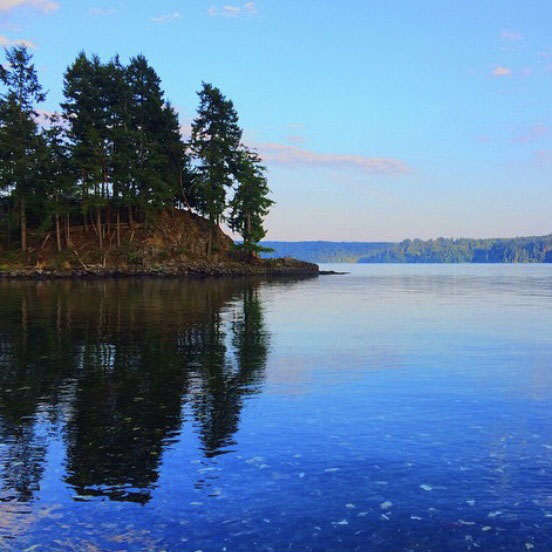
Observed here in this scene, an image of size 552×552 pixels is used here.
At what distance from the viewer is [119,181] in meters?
87.3

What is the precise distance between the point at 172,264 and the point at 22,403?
271 feet

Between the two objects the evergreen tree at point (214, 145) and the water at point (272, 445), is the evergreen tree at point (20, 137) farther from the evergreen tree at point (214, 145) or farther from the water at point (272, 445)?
the water at point (272, 445)

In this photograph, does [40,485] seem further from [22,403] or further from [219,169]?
[219,169]

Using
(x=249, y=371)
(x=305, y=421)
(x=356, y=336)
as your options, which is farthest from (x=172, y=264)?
(x=305, y=421)

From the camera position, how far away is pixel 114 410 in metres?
14.3

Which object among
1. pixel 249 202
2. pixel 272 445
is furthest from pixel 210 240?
pixel 272 445

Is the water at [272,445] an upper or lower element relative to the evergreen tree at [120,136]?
lower

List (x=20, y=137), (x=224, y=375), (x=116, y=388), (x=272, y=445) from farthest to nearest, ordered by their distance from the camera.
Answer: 1. (x=20, y=137)
2. (x=224, y=375)
3. (x=116, y=388)
4. (x=272, y=445)

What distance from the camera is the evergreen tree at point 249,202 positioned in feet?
338

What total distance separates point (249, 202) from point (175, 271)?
2106 cm

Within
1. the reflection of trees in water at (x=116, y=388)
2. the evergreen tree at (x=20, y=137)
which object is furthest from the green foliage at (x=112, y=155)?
the reflection of trees in water at (x=116, y=388)

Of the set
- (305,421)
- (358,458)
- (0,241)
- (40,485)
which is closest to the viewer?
(40,485)

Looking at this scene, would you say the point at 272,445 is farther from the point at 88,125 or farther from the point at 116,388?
the point at 88,125

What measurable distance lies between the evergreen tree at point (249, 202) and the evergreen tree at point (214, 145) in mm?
3133
